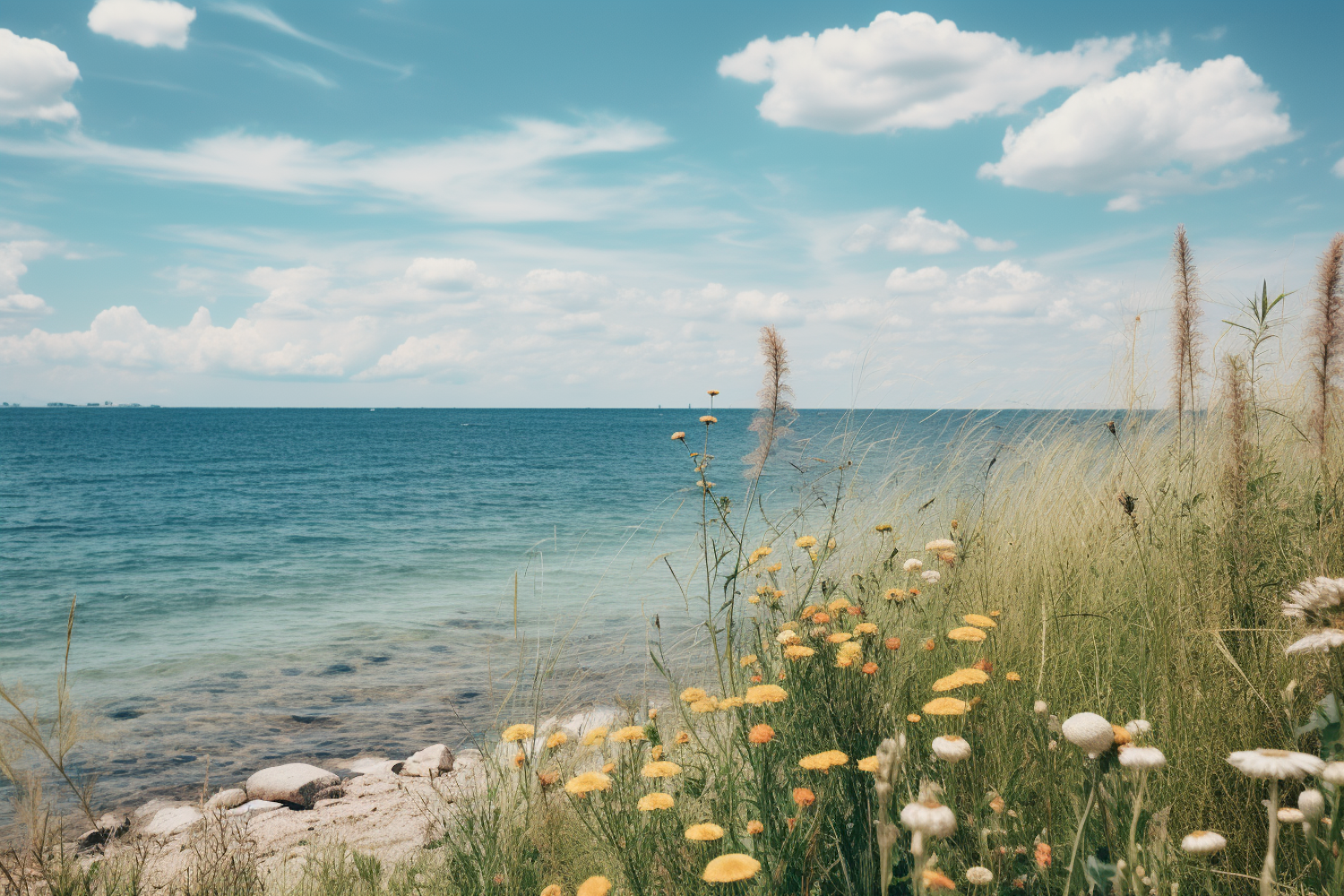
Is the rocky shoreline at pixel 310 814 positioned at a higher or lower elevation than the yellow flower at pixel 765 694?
lower

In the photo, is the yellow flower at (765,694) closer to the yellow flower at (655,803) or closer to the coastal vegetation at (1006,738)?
the coastal vegetation at (1006,738)

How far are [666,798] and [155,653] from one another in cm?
964

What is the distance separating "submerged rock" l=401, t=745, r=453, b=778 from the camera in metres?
5.18

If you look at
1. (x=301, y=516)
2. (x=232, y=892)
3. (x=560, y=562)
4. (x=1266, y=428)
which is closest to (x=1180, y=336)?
(x=1266, y=428)

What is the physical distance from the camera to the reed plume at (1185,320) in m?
3.27

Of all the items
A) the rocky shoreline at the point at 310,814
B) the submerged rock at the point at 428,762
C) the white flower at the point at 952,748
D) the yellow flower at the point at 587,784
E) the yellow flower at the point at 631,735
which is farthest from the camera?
the submerged rock at the point at 428,762

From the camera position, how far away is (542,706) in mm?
5164

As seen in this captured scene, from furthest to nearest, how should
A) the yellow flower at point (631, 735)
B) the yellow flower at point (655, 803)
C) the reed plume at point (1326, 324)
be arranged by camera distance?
1. the reed plume at point (1326, 324)
2. the yellow flower at point (631, 735)
3. the yellow flower at point (655, 803)

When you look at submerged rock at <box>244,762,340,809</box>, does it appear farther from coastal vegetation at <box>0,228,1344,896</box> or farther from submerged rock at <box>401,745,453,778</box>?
coastal vegetation at <box>0,228,1344,896</box>

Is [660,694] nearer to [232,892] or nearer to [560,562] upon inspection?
[232,892]

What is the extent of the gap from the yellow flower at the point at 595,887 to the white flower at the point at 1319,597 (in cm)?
139

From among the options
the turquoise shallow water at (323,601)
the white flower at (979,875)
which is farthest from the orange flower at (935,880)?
the turquoise shallow water at (323,601)

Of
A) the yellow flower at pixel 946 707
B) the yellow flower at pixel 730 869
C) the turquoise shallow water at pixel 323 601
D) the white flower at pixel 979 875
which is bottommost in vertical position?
the turquoise shallow water at pixel 323 601

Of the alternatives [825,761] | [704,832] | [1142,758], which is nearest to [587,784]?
[704,832]
